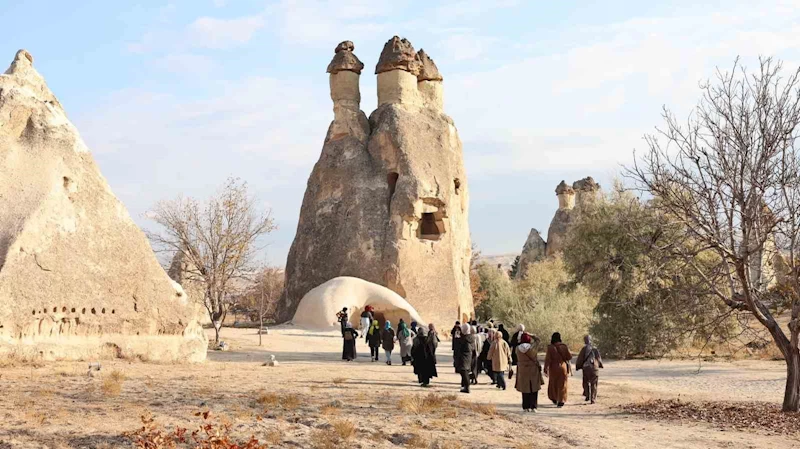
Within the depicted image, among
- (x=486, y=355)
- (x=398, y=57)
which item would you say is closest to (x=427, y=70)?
(x=398, y=57)

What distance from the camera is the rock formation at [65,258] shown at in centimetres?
1323

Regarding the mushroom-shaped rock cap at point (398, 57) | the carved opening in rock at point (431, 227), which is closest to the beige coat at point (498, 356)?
the carved opening in rock at point (431, 227)

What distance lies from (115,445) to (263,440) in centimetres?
163

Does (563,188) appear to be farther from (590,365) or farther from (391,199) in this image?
(590,365)

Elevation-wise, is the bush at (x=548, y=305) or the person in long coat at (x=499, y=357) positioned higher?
the bush at (x=548, y=305)

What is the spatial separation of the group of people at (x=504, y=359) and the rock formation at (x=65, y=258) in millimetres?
4694

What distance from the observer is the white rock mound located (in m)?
27.9

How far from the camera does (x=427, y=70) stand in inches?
1490

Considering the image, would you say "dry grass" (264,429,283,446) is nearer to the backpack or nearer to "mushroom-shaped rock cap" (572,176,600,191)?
the backpack

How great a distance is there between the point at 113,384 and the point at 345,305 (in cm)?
1668

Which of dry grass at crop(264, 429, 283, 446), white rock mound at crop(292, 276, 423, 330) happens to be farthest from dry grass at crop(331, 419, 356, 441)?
white rock mound at crop(292, 276, 423, 330)

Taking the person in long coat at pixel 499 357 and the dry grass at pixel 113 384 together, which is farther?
the person in long coat at pixel 499 357

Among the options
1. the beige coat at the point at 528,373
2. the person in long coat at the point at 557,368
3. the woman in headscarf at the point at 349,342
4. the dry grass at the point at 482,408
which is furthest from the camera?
the woman in headscarf at the point at 349,342

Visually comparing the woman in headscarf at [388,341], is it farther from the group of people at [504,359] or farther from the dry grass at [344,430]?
the dry grass at [344,430]
